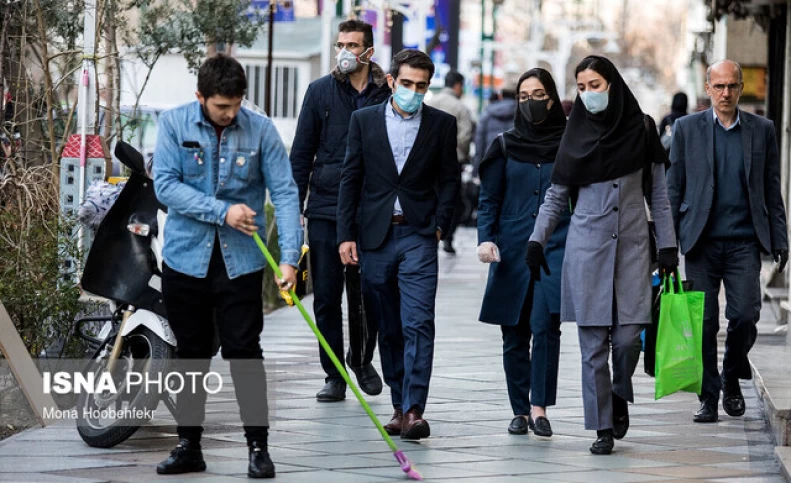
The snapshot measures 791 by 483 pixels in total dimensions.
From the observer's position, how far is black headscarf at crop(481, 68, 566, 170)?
28.5 feet

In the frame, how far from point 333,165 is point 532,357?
1.80 meters

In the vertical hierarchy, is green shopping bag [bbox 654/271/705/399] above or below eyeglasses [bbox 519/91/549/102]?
below

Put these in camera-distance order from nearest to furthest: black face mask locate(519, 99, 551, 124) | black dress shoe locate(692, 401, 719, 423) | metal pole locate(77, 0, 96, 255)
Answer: black face mask locate(519, 99, 551, 124)
black dress shoe locate(692, 401, 719, 423)
metal pole locate(77, 0, 96, 255)

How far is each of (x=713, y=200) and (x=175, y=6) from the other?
231 inches

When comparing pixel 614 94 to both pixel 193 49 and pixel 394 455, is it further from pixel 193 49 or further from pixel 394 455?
pixel 193 49

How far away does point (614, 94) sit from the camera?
26.3 ft

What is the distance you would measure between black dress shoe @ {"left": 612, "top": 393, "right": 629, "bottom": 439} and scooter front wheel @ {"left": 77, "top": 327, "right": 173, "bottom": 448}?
7.43ft

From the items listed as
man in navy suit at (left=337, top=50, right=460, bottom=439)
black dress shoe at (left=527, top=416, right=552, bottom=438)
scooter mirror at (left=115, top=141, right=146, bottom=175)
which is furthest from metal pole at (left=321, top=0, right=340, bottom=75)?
scooter mirror at (left=115, top=141, right=146, bottom=175)

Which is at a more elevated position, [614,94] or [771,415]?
[614,94]

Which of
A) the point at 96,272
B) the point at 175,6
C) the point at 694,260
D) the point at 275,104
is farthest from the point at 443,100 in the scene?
the point at 275,104

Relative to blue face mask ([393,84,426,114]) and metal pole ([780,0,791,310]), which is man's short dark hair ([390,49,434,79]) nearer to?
blue face mask ([393,84,426,114])

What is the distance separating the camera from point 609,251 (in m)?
8.05

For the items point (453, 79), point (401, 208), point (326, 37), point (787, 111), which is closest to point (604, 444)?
point (401, 208)

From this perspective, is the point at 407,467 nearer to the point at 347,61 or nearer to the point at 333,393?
the point at 333,393
